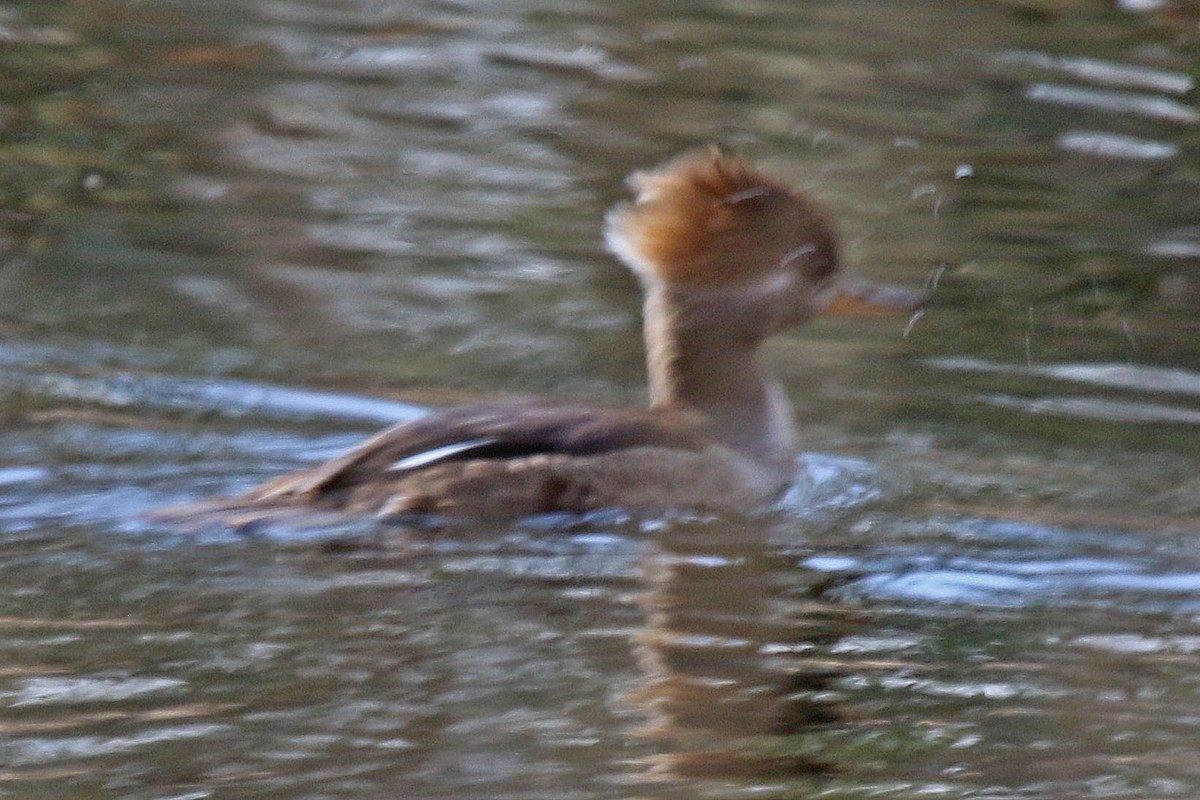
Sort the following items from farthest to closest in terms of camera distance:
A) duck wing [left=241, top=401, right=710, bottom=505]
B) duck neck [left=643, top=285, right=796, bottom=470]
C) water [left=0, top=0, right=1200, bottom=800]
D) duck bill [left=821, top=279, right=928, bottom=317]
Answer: duck bill [left=821, top=279, right=928, bottom=317], duck neck [left=643, top=285, right=796, bottom=470], duck wing [left=241, top=401, right=710, bottom=505], water [left=0, top=0, right=1200, bottom=800]

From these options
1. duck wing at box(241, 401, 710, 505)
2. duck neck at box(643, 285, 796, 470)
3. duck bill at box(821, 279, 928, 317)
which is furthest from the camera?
duck bill at box(821, 279, 928, 317)

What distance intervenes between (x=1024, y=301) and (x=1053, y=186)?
2021 millimetres

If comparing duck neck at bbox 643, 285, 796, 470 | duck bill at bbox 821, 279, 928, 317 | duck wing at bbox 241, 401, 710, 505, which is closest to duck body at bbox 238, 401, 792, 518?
duck wing at bbox 241, 401, 710, 505

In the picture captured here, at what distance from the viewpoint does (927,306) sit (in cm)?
938

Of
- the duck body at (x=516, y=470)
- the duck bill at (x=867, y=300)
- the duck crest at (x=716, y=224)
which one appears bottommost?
the duck body at (x=516, y=470)

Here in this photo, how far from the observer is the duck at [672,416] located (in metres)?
6.90

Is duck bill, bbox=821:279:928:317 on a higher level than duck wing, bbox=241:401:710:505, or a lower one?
higher

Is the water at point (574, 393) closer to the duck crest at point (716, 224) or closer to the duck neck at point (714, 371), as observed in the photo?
the duck neck at point (714, 371)

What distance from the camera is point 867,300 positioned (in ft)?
26.3

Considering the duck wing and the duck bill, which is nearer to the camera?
the duck wing

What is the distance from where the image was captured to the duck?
6.90 m

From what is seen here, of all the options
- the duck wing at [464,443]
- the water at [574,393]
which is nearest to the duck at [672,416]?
the duck wing at [464,443]

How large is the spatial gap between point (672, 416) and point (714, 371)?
273 mm

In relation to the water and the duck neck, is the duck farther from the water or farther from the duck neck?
the water
